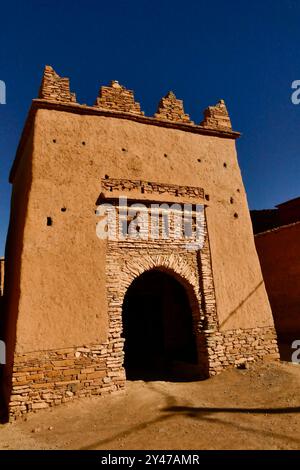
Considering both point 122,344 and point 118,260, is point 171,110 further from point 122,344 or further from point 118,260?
point 122,344

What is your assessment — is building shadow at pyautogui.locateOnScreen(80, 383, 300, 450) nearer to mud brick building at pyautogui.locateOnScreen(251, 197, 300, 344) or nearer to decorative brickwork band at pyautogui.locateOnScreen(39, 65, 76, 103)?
mud brick building at pyautogui.locateOnScreen(251, 197, 300, 344)

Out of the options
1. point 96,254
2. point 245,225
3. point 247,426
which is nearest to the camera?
point 247,426

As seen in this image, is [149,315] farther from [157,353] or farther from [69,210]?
[69,210]

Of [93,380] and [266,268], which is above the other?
[266,268]

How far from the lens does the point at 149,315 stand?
1107cm

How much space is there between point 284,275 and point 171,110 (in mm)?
7855

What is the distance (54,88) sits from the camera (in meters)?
8.76

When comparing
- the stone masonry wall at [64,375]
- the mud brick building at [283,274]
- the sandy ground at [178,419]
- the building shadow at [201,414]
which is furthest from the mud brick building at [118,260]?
the mud brick building at [283,274]

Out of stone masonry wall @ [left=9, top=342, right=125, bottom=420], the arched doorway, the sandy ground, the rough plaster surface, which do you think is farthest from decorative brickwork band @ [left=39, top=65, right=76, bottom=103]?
the sandy ground

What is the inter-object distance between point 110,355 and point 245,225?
5475 mm

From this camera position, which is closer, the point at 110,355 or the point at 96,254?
the point at 110,355

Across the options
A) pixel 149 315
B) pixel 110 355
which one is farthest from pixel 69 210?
pixel 149 315

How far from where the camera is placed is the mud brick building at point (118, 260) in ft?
23.1

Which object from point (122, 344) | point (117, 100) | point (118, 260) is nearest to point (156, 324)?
point (122, 344)
